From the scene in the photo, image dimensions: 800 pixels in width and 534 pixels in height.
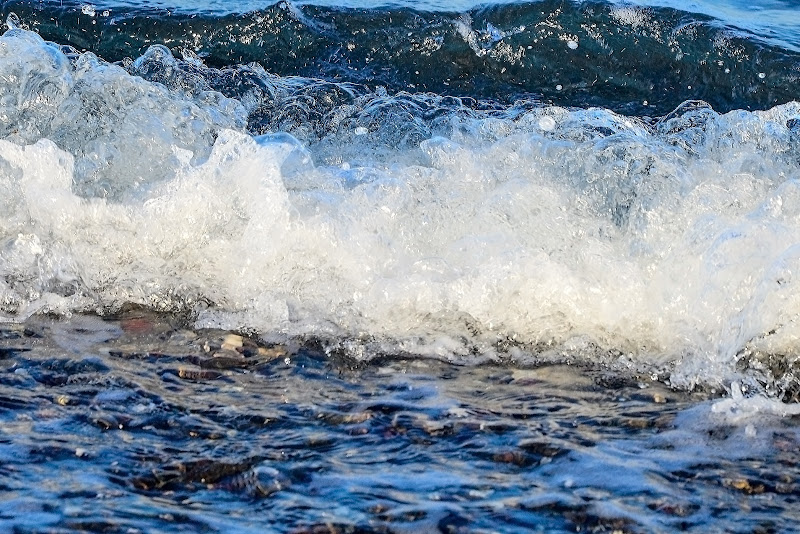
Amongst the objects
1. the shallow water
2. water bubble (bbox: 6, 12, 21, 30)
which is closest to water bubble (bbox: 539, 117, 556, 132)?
the shallow water

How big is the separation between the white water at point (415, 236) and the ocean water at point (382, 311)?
0.01 m

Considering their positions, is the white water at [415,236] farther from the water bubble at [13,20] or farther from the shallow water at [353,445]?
the water bubble at [13,20]

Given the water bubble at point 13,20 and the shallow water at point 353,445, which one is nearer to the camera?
the shallow water at point 353,445

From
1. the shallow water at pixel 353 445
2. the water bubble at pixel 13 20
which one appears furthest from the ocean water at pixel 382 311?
the water bubble at pixel 13 20

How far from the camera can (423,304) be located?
3.80 meters

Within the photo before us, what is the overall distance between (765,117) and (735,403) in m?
3.17

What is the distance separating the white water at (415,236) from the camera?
368 cm

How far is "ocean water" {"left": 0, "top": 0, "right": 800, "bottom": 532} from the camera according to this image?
256cm

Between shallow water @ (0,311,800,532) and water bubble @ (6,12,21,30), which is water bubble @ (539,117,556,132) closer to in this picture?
shallow water @ (0,311,800,532)

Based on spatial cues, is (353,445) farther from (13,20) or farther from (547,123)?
(13,20)

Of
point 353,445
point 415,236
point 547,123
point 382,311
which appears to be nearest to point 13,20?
point 547,123

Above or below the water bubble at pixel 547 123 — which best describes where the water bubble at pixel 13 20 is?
above

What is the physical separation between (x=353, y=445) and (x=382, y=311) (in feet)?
3.31

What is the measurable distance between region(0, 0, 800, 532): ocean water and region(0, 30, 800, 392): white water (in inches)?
0.5
